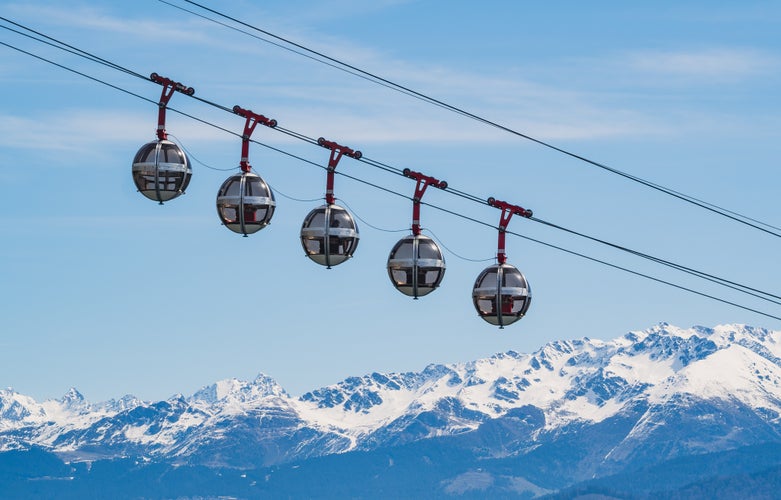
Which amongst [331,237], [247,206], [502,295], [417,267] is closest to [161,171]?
[247,206]

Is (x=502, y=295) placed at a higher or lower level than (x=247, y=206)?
lower

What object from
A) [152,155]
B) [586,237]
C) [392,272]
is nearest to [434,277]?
[392,272]

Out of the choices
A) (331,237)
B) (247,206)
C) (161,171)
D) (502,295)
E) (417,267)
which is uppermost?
(161,171)

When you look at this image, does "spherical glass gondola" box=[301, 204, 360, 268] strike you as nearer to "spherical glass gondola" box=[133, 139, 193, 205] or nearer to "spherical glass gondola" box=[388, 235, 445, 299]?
"spherical glass gondola" box=[388, 235, 445, 299]

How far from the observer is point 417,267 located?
38.6 meters

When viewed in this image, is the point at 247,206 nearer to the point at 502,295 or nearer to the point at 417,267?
the point at 417,267

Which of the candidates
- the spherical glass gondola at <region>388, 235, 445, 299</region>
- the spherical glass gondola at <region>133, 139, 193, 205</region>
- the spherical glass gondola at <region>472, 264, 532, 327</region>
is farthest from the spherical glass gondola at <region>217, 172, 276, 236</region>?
the spherical glass gondola at <region>472, 264, 532, 327</region>

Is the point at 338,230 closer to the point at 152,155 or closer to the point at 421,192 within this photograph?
the point at 421,192

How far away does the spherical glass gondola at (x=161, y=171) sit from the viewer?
124 feet

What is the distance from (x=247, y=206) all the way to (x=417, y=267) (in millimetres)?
4218

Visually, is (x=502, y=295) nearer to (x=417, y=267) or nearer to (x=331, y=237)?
(x=417, y=267)

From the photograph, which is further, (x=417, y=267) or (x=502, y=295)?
(x=502, y=295)

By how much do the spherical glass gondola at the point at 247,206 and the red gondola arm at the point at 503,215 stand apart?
204 inches

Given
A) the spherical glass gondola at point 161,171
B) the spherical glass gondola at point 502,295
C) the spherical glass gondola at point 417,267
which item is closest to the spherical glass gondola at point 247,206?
the spherical glass gondola at point 161,171
